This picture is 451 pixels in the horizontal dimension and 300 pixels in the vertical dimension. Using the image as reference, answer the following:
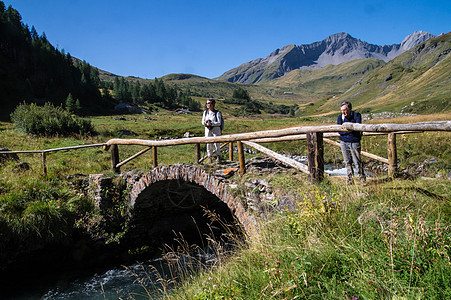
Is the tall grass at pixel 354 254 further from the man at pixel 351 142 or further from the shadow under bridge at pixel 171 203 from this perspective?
the shadow under bridge at pixel 171 203

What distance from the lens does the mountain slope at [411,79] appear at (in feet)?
318

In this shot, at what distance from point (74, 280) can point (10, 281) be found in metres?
1.95

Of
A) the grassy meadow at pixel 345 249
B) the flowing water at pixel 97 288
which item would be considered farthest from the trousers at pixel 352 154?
the flowing water at pixel 97 288

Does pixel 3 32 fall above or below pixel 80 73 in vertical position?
above

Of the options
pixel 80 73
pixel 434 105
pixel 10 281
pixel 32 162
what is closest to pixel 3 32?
pixel 80 73

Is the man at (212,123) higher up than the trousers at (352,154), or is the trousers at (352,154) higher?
the man at (212,123)

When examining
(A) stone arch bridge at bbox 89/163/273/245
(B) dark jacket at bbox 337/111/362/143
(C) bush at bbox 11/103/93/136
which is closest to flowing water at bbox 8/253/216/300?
(A) stone arch bridge at bbox 89/163/273/245

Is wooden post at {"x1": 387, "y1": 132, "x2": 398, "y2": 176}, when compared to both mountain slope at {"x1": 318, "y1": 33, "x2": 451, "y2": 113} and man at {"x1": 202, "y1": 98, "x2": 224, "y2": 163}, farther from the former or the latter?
mountain slope at {"x1": 318, "y1": 33, "x2": 451, "y2": 113}

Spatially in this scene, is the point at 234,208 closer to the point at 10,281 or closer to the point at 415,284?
the point at 415,284

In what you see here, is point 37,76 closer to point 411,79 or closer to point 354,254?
point 354,254

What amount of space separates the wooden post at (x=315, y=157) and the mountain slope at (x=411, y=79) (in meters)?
90.0

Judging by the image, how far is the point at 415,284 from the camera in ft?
7.52

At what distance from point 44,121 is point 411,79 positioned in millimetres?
151693

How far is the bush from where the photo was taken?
20438mm
